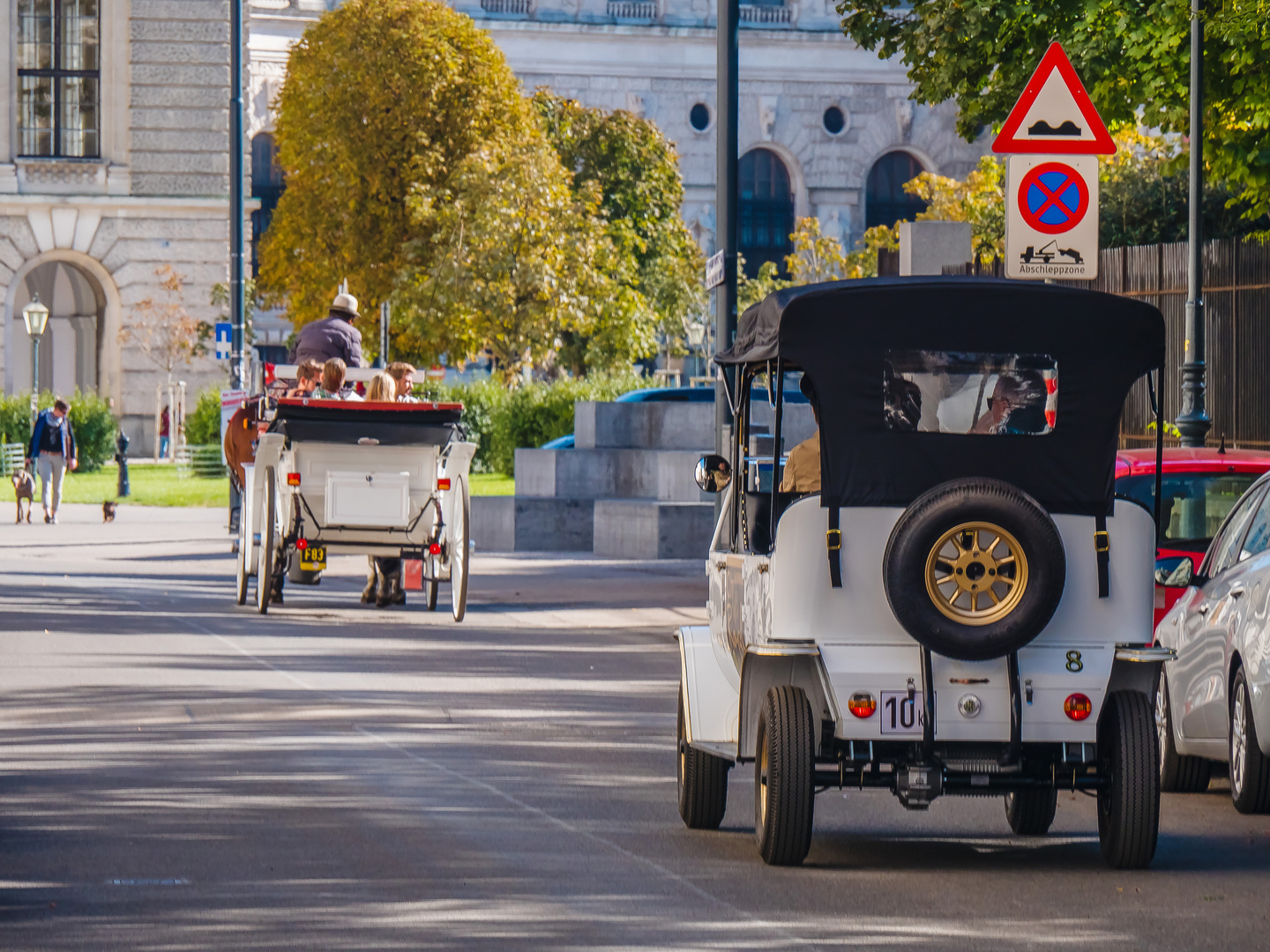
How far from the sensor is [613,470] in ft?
89.9

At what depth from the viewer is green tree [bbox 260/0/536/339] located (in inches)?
1756

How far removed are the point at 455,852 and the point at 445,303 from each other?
121ft

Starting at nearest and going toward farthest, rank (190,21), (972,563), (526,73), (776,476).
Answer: (972,563) → (776,476) → (190,21) → (526,73)

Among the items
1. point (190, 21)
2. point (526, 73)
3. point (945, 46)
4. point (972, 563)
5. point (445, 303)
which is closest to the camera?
point (972, 563)

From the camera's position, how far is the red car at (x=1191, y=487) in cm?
1177

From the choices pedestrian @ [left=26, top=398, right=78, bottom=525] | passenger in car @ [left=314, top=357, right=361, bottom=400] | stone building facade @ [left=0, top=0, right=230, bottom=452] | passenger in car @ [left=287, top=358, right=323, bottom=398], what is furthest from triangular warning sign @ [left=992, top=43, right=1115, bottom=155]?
stone building facade @ [left=0, top=0, right=230, bottom=452]

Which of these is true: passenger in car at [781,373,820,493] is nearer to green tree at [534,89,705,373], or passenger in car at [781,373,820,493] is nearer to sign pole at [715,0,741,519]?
sign pole at [715,0,741,519]

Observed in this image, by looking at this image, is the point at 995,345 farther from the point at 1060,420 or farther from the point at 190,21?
the point at 190,21

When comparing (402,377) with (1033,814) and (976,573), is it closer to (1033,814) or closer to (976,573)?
(1033,814)

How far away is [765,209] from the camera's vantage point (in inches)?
3509

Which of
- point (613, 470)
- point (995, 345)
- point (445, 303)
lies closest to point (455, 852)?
point (995, 345)

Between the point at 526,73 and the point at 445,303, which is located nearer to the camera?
the point at 445,303

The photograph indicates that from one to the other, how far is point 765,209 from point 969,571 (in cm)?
8218

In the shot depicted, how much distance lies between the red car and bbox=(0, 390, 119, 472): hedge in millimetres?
37122
